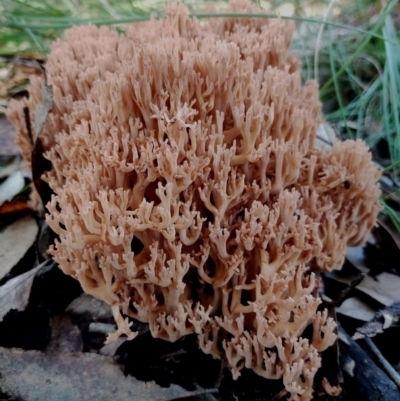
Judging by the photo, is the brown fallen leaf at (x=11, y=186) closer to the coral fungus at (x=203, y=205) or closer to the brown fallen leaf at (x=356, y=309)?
the coral fungus at (x=203, y=205)

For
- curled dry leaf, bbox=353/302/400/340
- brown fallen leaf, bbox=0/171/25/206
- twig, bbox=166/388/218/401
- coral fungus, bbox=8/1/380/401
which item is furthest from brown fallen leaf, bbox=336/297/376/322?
brown fallen leaf, bbox=0/171/25/206

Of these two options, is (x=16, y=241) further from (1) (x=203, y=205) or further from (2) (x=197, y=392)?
(2) (x=197, y=392)

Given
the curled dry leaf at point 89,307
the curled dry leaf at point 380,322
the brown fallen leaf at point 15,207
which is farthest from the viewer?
the brown fallen leaf at point 15,207

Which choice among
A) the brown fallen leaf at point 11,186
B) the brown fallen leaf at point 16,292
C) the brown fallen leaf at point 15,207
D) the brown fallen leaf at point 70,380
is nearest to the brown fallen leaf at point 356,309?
the brown fallen leaf at point 70,380

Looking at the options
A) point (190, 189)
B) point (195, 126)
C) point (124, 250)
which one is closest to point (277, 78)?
point (195, 126)

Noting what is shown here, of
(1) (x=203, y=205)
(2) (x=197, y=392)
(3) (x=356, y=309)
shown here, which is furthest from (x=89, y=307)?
(3) (x=356, y=309)

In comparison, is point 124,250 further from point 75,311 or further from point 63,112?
point 63,112
